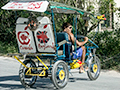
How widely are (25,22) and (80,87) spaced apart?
2.49m

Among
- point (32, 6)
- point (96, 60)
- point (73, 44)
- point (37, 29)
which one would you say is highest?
point (32, 6)

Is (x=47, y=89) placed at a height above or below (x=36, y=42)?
below

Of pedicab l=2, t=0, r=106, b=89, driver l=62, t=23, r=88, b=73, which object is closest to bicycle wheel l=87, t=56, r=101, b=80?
driver l=62, t=23, r=88, b=73

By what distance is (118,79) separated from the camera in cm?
1013

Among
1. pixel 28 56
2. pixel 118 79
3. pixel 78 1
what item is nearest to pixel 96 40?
pixel 78 1

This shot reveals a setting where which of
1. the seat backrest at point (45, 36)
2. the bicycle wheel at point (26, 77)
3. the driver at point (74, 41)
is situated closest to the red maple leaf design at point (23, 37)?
the seat backrest at point (45, 36)

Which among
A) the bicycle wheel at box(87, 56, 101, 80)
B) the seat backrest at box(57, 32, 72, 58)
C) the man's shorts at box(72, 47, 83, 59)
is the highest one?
the seat backrest at box(57, 32, 72, 58)

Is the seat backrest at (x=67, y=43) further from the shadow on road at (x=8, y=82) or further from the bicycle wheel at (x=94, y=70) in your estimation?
the shadow on road at (x=8, y=82)

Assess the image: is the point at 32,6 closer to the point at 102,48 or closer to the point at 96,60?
the point at 96,60

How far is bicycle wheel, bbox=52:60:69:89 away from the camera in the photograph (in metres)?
7.64

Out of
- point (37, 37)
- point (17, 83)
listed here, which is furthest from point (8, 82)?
point (37, 37)

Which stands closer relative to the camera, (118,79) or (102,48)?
(118,79)

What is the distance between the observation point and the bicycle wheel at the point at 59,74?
7.64 meters

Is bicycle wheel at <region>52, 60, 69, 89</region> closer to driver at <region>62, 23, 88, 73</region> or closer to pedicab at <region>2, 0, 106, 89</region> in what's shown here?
pedicab at <region>2, 0, 106, 89</region>
